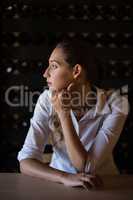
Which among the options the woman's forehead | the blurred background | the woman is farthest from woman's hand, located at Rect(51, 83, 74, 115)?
the blurred background

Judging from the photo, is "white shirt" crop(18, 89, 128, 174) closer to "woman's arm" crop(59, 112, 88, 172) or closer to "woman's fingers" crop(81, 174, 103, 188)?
"woman's arm" crop(59, 112, 88, 172)

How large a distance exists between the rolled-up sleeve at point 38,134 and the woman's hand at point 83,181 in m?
0.24

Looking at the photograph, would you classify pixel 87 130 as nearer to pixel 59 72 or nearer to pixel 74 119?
pixel 74 119

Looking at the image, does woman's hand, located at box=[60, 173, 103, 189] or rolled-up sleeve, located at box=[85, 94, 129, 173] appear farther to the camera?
rolled-up sleeve, located at box=[85, 94, 129, 173]

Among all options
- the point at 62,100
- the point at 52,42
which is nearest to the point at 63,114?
the point at 62,100

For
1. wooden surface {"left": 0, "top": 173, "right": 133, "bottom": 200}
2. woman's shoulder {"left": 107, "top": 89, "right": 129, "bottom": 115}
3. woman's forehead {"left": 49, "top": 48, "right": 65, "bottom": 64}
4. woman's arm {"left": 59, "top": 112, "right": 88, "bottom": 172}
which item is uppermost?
woman's forehead {"left": 49, "top": 48, "right": 65, "bottom": 64}

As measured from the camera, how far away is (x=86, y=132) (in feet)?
4.87

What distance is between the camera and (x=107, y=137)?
1.39 metres

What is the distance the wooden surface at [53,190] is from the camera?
1.02 meters

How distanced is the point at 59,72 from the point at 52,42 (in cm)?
90

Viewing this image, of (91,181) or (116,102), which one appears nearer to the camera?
(91,181)

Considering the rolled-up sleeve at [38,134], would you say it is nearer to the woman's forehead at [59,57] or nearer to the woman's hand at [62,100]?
the woman's hand at [62,100]

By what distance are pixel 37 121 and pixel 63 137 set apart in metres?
0.13

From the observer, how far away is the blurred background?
7.43 feet
